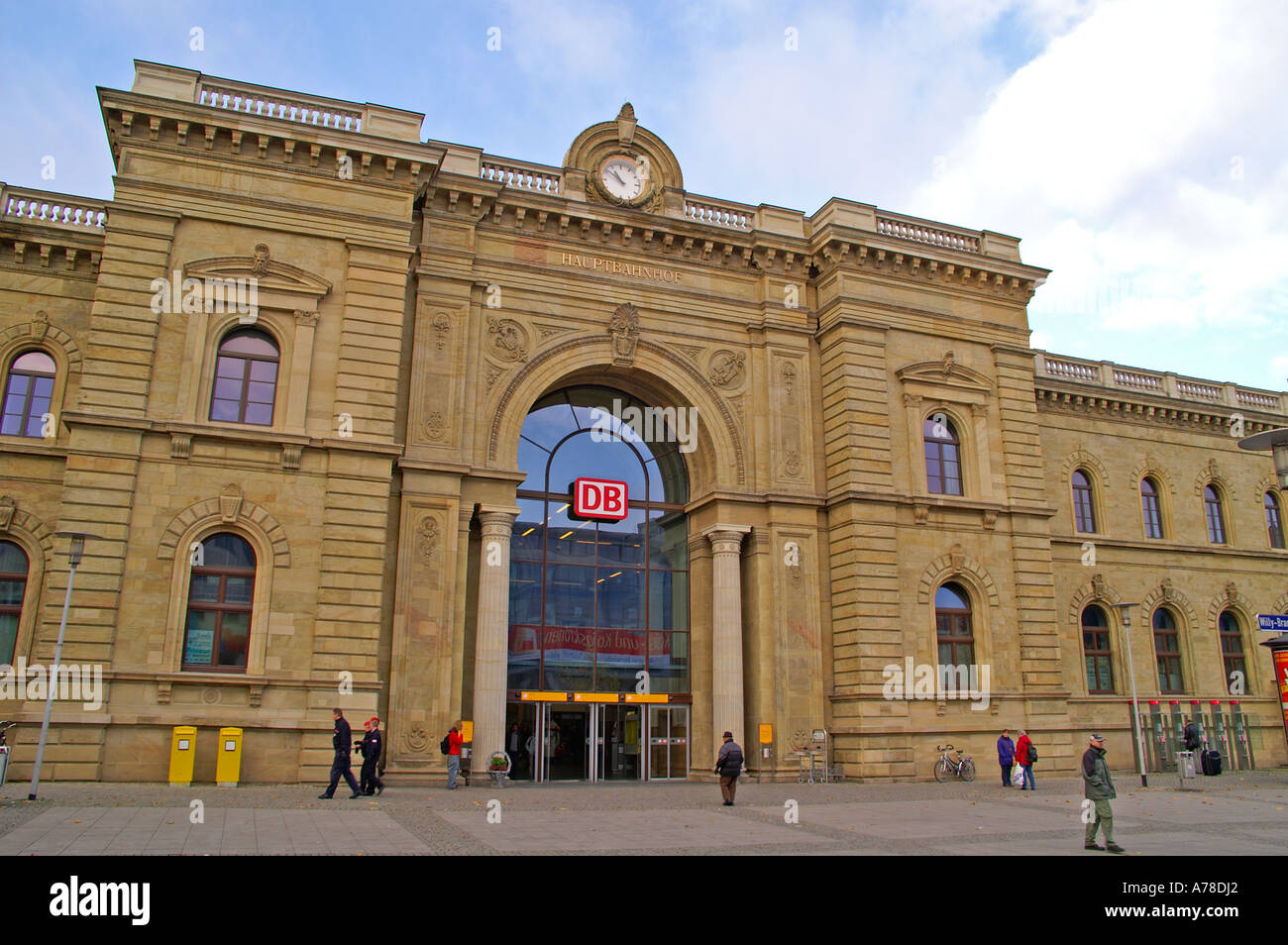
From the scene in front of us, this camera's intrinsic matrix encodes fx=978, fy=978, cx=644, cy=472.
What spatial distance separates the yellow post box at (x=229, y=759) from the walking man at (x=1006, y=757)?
62.6 feet

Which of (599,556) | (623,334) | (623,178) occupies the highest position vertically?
(623,178)

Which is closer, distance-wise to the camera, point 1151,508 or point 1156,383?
point 1151,508

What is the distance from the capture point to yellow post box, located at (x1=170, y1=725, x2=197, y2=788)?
20.9 metres

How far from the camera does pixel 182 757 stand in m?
21.0

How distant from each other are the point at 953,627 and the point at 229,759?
20.5 metres

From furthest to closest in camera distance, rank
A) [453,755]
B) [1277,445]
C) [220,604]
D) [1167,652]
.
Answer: [1167,652] → [453,755] → [220,604] → [1277,445]

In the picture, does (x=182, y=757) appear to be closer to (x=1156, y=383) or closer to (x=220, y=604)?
(x=220, y=604)

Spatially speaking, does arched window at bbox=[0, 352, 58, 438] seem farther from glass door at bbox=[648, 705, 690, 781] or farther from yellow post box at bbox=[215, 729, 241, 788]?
glass door at bbox=[648, 705, 690, 781]

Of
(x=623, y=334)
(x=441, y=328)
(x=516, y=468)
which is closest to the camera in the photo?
(x=441, y=328)

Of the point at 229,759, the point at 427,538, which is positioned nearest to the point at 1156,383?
the point at 427,538

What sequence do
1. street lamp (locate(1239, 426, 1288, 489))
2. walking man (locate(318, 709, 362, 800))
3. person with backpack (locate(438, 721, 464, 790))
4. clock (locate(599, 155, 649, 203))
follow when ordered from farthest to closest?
clock (locate(599, 155, 649, 203)) < person with backpack (locate(438, 721, 464, 790)) < walking man (locate(318, 709, 362, 800)) < street lamp (locate(1239, 426, 1288, 489))

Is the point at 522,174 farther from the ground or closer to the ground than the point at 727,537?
farther from the ground

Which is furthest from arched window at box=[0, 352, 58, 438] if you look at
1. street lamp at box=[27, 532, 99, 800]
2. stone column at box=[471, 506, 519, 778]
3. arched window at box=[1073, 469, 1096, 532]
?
arched window at box=[1073, 469, 1096, 532]

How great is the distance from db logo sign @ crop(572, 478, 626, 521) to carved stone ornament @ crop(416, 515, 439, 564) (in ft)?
16.7
